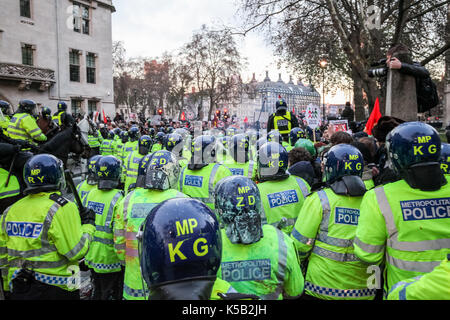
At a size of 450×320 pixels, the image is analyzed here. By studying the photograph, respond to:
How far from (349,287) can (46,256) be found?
269 centimetres

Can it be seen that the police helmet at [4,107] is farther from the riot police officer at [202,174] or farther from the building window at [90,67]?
the building window at [90,67]

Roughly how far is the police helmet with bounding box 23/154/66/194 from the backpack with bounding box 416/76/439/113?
→ 4.92 metres

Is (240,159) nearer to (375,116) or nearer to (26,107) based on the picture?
(375,116)

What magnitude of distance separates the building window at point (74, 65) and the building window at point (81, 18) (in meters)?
1.95

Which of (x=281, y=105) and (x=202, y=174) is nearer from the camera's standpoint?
(x=202, y=174)

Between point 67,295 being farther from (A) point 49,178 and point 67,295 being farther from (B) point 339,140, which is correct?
(B) point 339,140

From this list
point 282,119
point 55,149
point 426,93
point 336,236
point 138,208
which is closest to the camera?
point 336,236

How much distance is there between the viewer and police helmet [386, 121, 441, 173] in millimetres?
2289

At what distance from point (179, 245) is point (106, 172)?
10.2 feet

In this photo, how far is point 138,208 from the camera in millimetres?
3293

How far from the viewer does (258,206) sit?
2.34 meters

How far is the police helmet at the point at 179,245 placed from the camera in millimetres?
1418

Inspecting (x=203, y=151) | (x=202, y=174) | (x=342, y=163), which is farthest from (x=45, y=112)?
(x=342, y=163)
